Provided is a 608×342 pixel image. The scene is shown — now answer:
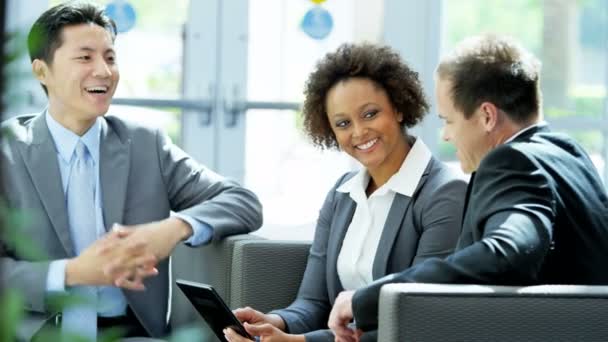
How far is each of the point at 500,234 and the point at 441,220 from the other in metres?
0.66

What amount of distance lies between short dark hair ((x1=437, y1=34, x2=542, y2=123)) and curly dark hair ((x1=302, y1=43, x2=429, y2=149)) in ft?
1.40

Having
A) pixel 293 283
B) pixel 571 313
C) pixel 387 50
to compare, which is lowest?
pixel 293 283

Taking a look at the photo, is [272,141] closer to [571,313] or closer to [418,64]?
[418,64]

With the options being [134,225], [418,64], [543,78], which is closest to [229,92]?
[418,64]

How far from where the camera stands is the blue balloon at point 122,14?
506cm

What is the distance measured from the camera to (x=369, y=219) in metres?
2.78

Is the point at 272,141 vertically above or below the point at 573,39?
below

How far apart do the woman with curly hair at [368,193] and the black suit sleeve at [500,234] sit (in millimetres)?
490

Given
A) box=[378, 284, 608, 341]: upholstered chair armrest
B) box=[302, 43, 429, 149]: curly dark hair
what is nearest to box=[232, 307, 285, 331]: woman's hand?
box=[302, 43, 429, 149]: curly dark hair

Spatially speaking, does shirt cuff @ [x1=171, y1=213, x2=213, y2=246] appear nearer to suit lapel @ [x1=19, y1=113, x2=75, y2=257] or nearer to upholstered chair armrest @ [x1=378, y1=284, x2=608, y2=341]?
suit lapel @ [x1=19, y1=113, x2=75, y2=257]

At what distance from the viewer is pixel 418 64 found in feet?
17.6

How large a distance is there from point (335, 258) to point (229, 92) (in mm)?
2470

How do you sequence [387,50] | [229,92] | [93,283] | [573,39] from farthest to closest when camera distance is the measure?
[573,39] → [229,92] → [387,50] → [93,283]

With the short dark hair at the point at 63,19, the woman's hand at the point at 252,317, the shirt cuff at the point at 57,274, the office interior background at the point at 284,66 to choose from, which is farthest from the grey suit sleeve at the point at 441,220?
the office interior background at the point at 284,66
